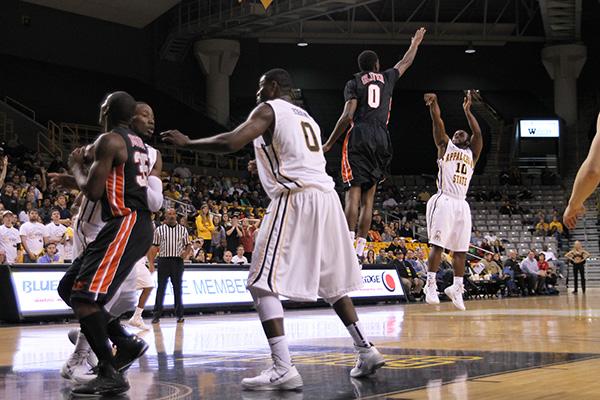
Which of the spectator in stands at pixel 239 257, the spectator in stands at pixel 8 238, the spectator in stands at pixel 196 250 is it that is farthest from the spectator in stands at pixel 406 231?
the spectator in stands at pixel 8 238

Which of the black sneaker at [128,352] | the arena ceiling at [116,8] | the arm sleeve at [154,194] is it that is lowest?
the black sneaker at [128,352]

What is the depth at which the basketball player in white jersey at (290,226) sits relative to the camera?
5512mm

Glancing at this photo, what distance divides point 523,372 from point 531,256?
21268 mm

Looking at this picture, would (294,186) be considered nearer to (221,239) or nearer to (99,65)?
(221,239)

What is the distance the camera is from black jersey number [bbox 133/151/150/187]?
5605 millimetres

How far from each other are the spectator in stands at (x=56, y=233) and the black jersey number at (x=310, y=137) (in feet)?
36.6

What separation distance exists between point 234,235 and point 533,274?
10949mm

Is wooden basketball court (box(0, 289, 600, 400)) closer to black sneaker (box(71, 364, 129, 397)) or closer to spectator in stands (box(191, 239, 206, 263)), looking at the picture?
black sneaker (box(71, 364, 129, 397))

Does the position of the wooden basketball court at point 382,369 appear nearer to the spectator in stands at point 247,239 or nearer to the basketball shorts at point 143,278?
the basketball shorts at point 143,278

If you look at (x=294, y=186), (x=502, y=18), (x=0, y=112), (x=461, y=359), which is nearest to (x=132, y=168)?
(x=294, y=186)

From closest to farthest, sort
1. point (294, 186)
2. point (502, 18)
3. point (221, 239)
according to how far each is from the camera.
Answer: point (294, 186) → point (221, 239) → point (502, 18)

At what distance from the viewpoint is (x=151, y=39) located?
124 ft

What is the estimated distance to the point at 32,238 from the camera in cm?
1595

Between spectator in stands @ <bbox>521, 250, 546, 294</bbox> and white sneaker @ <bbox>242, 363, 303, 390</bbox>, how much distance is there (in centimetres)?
2210
